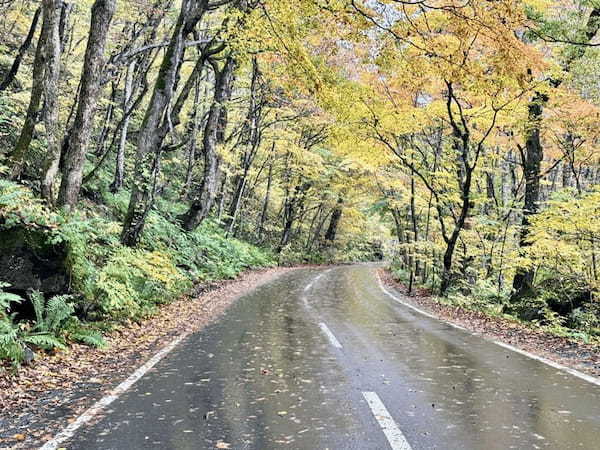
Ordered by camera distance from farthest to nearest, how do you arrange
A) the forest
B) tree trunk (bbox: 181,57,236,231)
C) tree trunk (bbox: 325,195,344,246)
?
1. tree trunk (bbox: 325,195,344,246)
2. tree trunk (bbox: 181,57,236,231)
3. the forest

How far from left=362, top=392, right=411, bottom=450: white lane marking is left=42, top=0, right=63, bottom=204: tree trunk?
26.3ft

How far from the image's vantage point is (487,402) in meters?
5.61

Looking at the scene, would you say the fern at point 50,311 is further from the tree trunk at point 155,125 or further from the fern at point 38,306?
the tree trunk at point 155,125

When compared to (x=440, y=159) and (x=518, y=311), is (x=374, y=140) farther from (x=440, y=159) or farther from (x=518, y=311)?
(x=518, y=311)

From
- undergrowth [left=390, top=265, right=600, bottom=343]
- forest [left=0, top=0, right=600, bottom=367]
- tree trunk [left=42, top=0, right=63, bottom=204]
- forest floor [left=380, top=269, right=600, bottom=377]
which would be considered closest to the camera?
forest floor [left=380, top=269, right=600, bottom=377]

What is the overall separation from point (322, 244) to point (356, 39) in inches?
1470

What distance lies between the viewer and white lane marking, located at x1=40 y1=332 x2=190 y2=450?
434 centimetres

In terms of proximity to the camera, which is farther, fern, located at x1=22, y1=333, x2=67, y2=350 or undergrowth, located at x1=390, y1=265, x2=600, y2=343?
undergrowth, located at x1=390, y1=265, x2=600, y2=343

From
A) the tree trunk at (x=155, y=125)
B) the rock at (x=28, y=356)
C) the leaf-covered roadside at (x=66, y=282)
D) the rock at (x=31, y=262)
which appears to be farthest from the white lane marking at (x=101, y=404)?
the tree trunk at (x=155, y=125)

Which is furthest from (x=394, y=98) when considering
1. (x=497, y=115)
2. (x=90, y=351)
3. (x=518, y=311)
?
(x=90, y=351)

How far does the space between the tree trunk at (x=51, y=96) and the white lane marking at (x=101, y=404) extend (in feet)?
15.8

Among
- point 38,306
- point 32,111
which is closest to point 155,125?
point 32,111

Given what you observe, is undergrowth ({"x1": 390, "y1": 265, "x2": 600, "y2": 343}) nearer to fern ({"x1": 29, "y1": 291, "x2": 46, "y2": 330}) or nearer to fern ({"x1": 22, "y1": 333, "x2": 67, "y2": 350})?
fern ({"x1": 22, "y1": 333, "x2": 67, "y2": 350})

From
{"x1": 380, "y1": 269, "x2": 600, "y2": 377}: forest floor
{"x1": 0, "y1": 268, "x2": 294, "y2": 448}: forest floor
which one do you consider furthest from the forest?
{"x1": 380, "y1": 269, "x2": 600, "y2": 377}: forest floor
